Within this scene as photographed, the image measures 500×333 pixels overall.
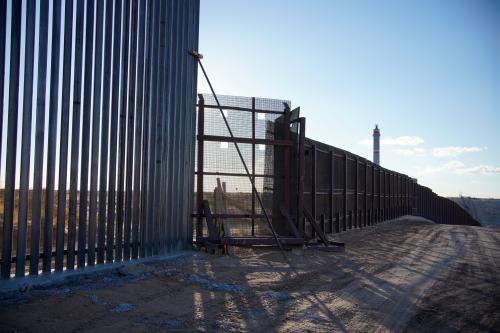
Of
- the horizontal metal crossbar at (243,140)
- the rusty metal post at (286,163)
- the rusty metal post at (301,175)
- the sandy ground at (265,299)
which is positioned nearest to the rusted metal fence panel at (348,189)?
the rusty metal post at (301,175)

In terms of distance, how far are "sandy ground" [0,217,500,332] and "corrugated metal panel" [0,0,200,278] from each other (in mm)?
610

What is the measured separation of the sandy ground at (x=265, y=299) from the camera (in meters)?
4.02

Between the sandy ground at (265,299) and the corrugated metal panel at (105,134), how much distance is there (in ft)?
2.00

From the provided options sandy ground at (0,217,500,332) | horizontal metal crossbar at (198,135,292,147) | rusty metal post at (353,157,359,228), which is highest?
horizontal metal crossbar at (198,135,292,147)

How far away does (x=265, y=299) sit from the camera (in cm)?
503

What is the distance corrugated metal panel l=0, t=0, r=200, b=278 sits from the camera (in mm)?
4867

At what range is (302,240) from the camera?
8.83m

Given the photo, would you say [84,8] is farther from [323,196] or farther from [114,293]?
[323,196]

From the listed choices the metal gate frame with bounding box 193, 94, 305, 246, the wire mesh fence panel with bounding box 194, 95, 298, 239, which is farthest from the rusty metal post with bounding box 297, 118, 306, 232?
the wire mesh fence panel with bounding box 194, 95, 298, 239

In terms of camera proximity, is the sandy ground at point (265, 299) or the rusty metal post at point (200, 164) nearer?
the sandy ground at point (265, 299)

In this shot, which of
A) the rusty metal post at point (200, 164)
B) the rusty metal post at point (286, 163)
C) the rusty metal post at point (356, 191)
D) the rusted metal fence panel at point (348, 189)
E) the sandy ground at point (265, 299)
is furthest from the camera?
the rusty metal post at point (356, 191)

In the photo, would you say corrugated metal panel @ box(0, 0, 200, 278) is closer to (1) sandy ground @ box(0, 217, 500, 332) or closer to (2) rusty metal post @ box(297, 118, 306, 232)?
(1) sandy ground @ box(0, 217, 500, 332)

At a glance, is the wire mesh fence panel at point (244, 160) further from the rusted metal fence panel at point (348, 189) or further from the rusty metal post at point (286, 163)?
the rusted metal fence panel at point (348, 189)

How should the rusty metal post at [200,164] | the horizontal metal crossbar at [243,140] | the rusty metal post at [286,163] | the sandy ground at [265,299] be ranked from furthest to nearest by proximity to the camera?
the rusty metal post at [286,163] → the horizontal metal crossbar at [243,140] → the rusty metal post at [200,164] → the sandy ground at [265,299]
